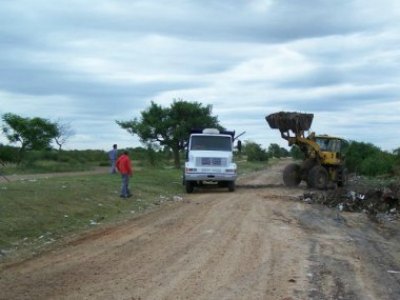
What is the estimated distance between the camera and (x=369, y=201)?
21469 millimetres

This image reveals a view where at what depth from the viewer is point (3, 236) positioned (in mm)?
12070

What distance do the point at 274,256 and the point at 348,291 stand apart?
2.46m

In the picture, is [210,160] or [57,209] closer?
[57,209]

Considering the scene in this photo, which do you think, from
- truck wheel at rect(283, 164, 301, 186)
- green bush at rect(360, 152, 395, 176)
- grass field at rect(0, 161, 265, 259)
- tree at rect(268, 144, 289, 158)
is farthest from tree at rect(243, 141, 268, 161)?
grass field at rect(0, 161, 265, 259)

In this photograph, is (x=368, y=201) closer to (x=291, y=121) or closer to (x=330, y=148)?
(x=291, y=121)

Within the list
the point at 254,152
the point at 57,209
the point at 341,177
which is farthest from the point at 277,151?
the point at 57,209

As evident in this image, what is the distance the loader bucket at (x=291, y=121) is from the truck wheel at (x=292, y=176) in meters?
2.05

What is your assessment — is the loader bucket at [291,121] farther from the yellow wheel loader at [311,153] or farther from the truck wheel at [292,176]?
the truck wheel at [292,176]

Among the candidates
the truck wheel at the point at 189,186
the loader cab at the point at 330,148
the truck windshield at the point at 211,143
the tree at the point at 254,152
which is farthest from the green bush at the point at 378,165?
the tree at the point at 254,152

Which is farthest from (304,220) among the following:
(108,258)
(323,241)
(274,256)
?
(108,258)

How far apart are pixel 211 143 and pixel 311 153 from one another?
218 inches

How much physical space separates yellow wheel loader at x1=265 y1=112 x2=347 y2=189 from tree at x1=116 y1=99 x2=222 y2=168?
23724 millimetres

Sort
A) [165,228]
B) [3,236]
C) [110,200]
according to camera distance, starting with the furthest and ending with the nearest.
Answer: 1. [110,200]
2. [165,228]
3. [3,236]

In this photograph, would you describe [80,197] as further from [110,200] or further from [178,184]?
[178,184]
